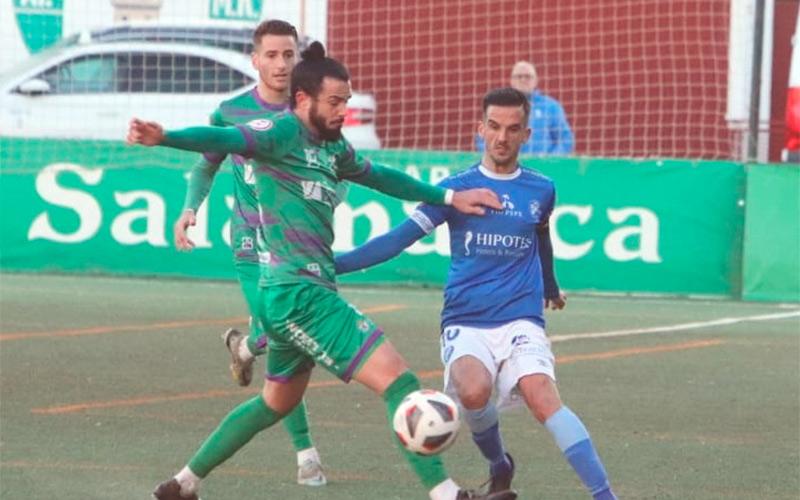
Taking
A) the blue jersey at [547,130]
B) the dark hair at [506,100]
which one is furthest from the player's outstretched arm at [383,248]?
the blue jersey at [547,130]

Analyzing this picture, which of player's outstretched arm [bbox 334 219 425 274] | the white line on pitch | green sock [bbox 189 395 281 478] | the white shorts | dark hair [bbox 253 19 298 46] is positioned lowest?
the white line on pitch

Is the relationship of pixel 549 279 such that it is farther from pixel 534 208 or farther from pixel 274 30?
pixel 274 30

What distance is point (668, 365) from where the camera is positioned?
12586 mm

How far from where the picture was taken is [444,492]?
7367 millimetres

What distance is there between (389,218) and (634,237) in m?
2.05

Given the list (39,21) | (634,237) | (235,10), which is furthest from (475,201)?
(235,10)

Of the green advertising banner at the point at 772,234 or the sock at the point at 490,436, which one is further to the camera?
the green advertising banner at the point at 772,234

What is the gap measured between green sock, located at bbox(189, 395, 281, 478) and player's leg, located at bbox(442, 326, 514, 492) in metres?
0.73

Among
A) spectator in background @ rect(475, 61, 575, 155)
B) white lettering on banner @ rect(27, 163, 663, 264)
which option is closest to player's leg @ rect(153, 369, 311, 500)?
white lettering on banner @ rect(27, 163, 663, 264)

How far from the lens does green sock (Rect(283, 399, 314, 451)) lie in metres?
8.62

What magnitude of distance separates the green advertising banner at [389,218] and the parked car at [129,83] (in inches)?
99.5

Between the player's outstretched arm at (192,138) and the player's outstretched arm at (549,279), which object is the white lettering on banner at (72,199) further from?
the player's outstretched arm at (192,138)

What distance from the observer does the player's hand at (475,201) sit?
7980 millimetres

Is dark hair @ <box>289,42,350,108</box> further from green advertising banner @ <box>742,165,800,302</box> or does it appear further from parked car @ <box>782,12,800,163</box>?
parked car @ <box>782,12,800,163</box>
